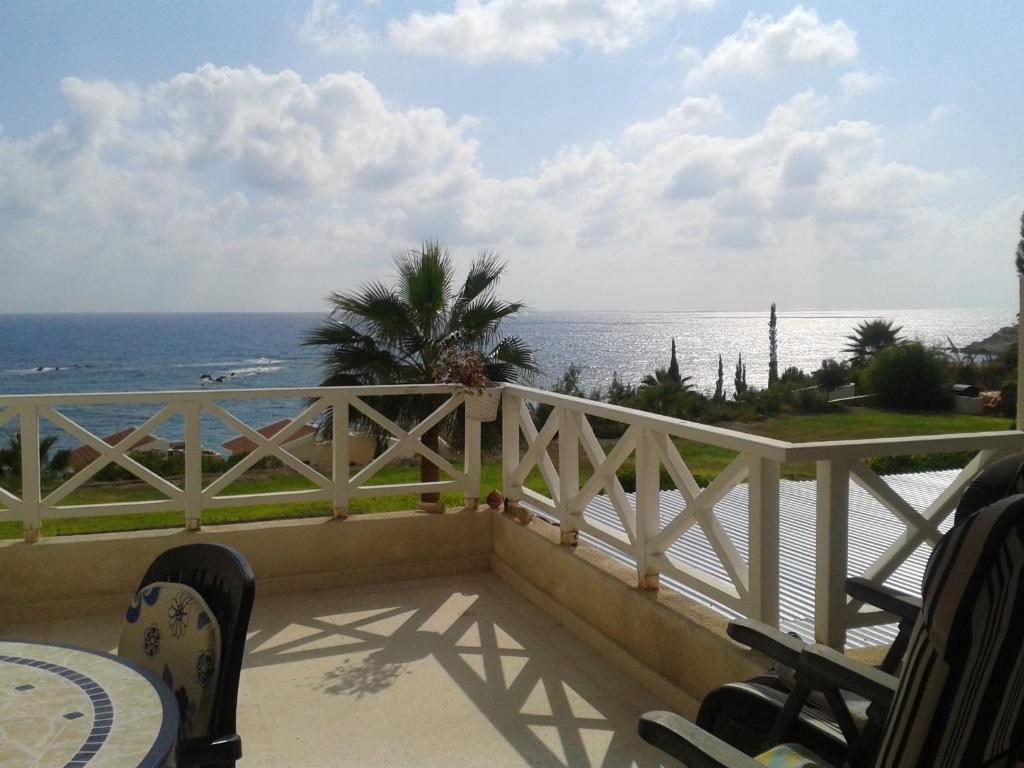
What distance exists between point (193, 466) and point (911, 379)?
17.0 meters

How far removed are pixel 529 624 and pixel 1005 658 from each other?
3116 millimetres

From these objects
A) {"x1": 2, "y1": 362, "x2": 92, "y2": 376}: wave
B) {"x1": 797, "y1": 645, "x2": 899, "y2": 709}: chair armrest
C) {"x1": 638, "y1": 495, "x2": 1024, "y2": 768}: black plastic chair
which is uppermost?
{"x1": 638, "y1": 495, "x2": 1024, "y2": 768}: black plastic chair

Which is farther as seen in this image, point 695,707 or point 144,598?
point 695,707

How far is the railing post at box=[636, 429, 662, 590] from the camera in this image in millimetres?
3434

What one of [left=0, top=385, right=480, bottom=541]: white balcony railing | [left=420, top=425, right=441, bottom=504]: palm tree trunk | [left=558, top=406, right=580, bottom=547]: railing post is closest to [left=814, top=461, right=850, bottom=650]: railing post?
[left=558, top=406, right=580, bottom=547]: railing post

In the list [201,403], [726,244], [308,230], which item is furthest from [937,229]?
[308,230]

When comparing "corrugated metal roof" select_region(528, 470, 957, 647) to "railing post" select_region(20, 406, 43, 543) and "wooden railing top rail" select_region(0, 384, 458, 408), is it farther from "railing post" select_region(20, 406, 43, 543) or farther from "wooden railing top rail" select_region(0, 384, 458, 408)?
"railing post" select_region(20, 406, 43, 543)

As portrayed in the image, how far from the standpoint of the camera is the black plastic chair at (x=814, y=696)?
183cm

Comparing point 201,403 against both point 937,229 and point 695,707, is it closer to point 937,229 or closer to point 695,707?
point 695,707

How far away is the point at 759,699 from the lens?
2.00 m

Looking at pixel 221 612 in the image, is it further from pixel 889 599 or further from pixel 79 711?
pixel 889 599

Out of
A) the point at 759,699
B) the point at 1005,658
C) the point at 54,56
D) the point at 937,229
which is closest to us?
the point at 1005,658

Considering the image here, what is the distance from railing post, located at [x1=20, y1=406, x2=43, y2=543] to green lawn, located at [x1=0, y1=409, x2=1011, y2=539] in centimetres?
152

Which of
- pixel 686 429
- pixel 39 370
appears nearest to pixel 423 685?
pixel 686 429
